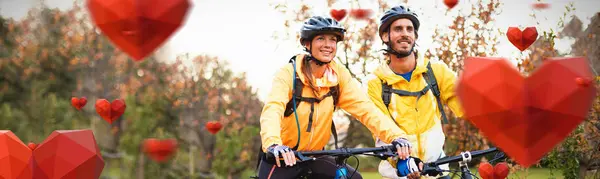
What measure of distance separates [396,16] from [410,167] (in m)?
1.40

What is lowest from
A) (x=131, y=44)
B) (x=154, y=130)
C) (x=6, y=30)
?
(x=154, y=130)

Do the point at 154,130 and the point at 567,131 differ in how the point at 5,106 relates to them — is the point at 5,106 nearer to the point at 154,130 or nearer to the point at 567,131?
the point at 154,130

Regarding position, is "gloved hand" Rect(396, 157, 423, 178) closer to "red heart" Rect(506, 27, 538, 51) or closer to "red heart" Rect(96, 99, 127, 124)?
"red heart" Rect(506, 27, 538, 51)

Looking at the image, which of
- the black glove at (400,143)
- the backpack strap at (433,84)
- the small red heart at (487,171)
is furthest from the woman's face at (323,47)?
the small red heart at (487,171)

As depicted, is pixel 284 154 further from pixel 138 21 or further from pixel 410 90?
pixel 138 21

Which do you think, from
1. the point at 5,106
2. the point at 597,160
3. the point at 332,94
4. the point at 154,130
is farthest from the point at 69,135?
the point at 5,106

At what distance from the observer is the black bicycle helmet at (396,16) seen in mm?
5968

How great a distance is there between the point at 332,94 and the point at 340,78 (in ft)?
0.53

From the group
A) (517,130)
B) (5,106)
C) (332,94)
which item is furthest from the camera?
(5,106)

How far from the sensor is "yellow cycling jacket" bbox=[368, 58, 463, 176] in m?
5.80

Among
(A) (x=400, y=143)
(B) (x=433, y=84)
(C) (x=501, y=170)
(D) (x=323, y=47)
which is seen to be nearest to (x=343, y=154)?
(A) (x=400, y=143)

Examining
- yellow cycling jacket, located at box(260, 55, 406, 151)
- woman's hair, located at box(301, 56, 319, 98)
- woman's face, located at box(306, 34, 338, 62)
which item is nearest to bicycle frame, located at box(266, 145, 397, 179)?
yellow cycling jacket, located at box(260, 55, 406, 151)

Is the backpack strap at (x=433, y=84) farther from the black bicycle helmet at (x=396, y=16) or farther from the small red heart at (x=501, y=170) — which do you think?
the small red heart at (x=501, y=170)

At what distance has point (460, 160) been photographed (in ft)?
16.8
